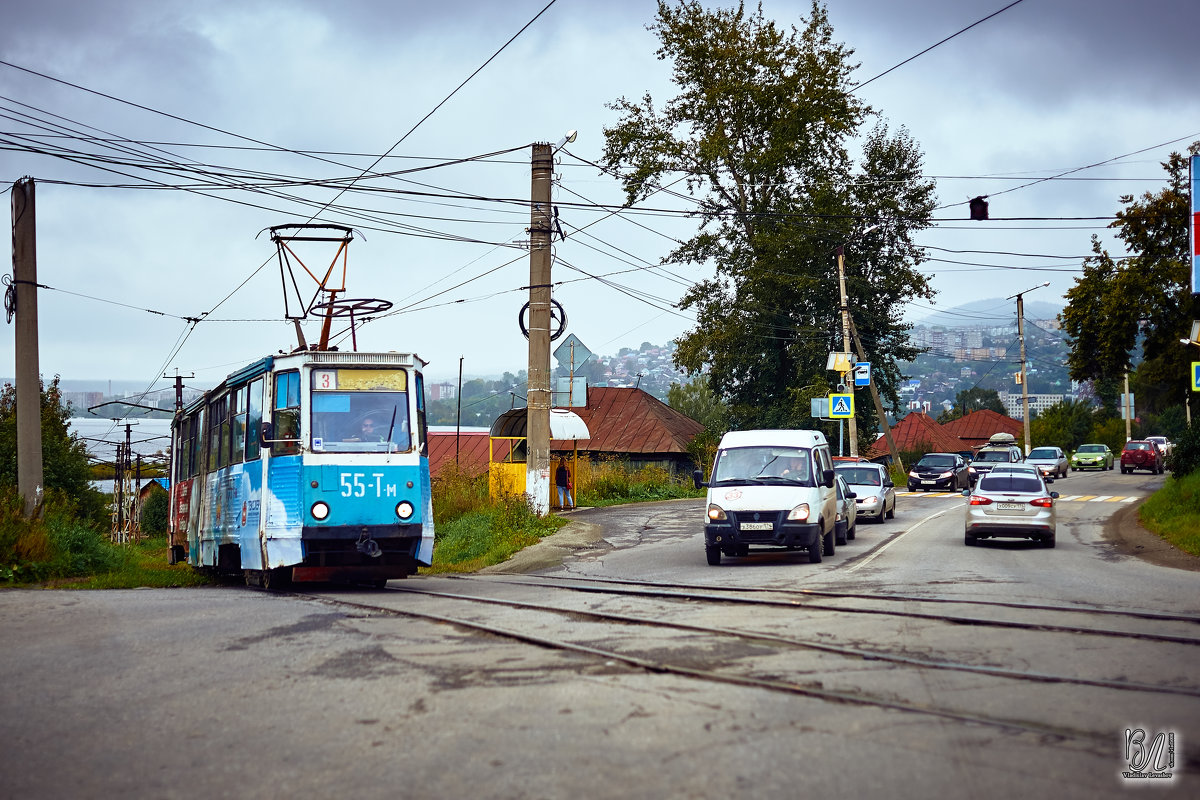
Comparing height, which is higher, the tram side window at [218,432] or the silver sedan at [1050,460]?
the tram side window at [218,432]

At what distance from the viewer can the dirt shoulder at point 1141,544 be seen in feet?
61.0

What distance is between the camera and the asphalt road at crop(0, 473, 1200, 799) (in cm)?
517

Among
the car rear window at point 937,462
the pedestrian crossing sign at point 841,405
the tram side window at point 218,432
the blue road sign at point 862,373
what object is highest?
the blue road sign at point 862,373

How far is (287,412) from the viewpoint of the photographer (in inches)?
580

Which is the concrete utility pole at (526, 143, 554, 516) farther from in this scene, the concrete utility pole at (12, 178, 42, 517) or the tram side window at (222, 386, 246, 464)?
the concrete utility pole at (12, 178, 42, 517)

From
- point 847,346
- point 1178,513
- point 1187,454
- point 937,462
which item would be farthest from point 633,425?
Result: point 1178,513

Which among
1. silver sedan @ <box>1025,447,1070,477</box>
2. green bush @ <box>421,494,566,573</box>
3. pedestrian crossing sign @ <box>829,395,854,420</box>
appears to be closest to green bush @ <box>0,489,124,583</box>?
green bush @ <box>421,494,566,573</box>

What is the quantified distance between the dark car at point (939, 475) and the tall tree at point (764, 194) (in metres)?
5.05

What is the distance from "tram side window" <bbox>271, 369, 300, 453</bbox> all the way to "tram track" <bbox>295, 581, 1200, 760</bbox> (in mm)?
3488

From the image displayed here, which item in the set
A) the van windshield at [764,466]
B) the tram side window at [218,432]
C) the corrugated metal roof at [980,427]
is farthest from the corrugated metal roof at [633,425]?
the corrugated metal roof at [980,427]

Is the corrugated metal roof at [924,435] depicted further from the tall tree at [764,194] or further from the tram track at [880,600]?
the tram track at [880,600]

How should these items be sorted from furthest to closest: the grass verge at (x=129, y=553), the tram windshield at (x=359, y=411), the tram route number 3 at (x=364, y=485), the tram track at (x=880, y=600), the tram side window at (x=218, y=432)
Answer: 1. the grass verge at (x=129, y=553)
2. the tram side window at (x=218, y=432)
3. the tram windshield at (x=359, y=411)
4. the tram route number 3 at (x=364, y=485)
5. the tram track at (x=880, y=600)

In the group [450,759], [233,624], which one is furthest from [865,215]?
[450,759]

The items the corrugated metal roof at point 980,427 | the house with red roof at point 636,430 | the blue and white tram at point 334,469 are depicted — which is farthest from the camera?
the corrugated metal roof at point 980,427
